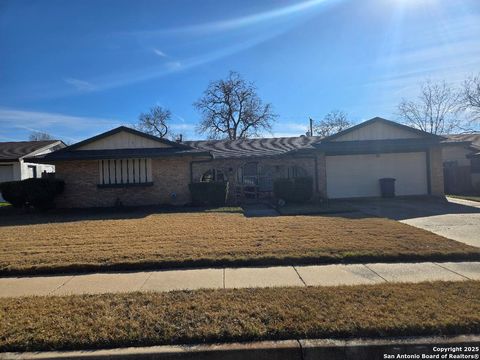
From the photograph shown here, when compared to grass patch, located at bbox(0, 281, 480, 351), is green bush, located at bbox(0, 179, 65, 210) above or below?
above

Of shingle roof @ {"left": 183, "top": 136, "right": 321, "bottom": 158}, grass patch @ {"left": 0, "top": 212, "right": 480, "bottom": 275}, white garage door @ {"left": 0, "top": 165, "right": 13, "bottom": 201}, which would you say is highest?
shingle roof @ {"left": 183, "top": 136, "right": 321, "bottom": 158}

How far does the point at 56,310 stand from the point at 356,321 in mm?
3625

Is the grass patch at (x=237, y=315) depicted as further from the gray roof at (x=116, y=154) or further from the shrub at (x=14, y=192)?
the shrub at (x=14, y=192)

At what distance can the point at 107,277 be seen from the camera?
18.9 feet

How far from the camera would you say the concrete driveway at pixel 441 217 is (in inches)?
333

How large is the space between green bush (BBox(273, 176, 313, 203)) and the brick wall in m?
4.86

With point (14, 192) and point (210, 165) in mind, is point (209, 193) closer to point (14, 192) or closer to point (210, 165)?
point (210, 165)

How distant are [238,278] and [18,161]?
2428 centimetres

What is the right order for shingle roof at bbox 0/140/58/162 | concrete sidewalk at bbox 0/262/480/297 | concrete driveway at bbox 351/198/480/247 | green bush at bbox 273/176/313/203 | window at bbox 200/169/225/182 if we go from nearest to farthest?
concrete sidewalk at bbox 0/262/480/297 → concrete driveway at bbox 351/198/480/247 → green bush at bbox 273/176/313/203 → window at bbox 200/169/225/182 → shingle roof at bbox 0/140/58/162

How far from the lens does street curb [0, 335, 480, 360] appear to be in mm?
3205

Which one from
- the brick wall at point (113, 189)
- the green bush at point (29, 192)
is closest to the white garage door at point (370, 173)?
the brick wall at point (113, 189)

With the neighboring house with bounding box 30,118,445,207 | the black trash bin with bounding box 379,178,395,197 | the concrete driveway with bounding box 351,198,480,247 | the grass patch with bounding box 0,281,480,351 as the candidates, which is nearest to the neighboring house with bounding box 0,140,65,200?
the neighboring house with bounding box 30,118,445,207

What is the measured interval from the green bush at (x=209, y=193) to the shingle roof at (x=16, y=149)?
15.3 m

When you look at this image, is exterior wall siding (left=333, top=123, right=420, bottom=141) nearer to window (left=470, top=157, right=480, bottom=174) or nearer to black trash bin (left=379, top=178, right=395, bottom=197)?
black trash bin (left=379, top=178, right=395, bottom=197)
